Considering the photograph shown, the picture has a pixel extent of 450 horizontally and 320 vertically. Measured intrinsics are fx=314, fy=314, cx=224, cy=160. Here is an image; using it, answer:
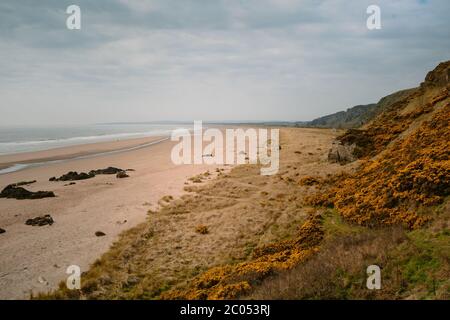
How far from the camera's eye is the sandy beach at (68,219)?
41.3 feet

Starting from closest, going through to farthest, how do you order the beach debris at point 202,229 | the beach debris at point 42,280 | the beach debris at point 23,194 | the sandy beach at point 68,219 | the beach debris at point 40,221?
the beach debris at point 42,280 → the sandy beach at point 68,219 → the beach debris at point 202,229 → the beach debris at point 40,221 → the beach debris at point 23,194

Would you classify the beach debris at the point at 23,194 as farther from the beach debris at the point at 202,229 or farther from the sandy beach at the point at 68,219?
the beach debris at the point at 202,229

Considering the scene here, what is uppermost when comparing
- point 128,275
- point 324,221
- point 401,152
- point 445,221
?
point 401,152

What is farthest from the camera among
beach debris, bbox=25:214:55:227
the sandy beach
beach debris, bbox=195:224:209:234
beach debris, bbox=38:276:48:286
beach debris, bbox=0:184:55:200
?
beach debris, bbox=0:184:55:200

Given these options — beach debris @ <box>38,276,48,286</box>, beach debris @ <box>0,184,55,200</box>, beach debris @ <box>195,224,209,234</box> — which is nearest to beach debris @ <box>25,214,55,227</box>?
beach debris @ <box>0,184,55,200</box>

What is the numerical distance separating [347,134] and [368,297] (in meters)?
22.8

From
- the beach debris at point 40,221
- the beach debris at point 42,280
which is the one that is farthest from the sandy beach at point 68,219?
the beach debris at point 40,221

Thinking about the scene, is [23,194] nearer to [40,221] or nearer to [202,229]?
[40,221]

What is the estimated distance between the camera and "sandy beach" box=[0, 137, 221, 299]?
12578 mm

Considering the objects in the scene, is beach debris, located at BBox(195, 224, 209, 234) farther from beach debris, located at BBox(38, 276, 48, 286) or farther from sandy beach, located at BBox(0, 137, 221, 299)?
beach debris, located at BBox(38, 276, 48, 286)

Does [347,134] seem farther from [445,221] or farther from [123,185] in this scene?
[123,185]

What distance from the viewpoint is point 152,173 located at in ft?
117

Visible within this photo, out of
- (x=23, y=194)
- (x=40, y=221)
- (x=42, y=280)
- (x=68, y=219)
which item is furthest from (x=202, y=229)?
(x=23, y=194)
